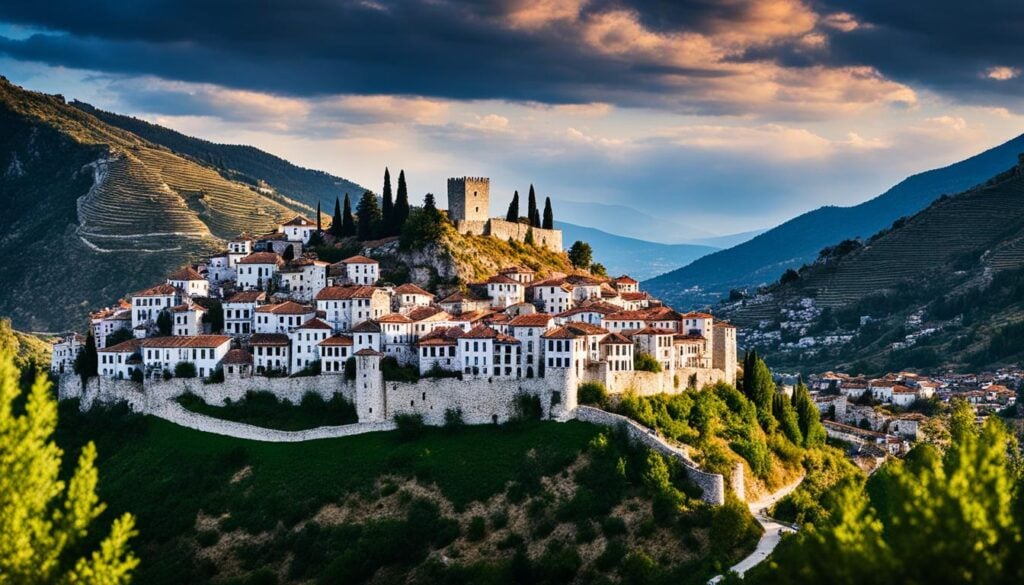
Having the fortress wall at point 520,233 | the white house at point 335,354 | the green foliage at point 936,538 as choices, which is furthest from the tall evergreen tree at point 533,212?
the green foliage at point 936,538

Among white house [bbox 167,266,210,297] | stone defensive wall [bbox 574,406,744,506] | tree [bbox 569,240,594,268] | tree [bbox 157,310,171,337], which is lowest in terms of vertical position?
stone defensive wall [bbox 574,406,744,506]

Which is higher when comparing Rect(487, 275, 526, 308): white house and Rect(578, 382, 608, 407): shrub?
Rect(487, 275, 526, 308): white house

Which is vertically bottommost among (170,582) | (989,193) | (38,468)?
(170,582)

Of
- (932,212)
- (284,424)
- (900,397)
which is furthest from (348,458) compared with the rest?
(932,212)

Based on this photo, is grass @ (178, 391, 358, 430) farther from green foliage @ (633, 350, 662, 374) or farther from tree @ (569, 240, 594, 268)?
tree @ (569, 240, 594, 268)

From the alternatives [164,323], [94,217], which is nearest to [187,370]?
[164,323]

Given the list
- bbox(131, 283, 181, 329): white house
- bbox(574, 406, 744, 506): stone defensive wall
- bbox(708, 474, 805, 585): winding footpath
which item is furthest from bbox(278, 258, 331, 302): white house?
bbox(708, 474, 805, 585): winding footpath

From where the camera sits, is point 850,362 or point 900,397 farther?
point 850,362

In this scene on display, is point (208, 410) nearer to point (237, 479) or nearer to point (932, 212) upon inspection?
point (237, 479)
